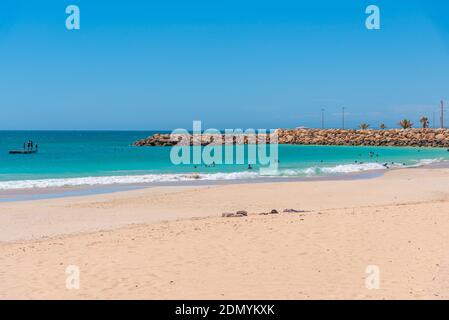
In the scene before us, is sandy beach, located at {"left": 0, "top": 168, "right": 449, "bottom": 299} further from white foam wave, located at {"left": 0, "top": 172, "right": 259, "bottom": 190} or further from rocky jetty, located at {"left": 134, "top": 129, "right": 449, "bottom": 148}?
rocky jetty, located at {"left": 134, "top": 129, "right": 449, "bottom": 148}

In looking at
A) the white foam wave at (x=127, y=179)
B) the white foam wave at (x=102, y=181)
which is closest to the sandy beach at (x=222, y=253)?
the white foam wave at (x=102, y=181)

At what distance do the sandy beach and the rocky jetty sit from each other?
74690 mm

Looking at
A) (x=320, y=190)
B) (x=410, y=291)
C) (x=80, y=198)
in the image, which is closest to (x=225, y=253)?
(x=410, y=291)

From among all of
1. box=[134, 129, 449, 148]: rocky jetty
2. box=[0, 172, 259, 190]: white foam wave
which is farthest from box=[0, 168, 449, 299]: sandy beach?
box=[134, 129, 449, 148]: rocky jetty

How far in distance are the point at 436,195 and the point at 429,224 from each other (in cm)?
930

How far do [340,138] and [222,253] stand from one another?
290ft

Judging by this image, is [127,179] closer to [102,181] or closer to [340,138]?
[102,181]

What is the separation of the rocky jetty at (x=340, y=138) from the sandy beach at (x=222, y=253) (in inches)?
2941

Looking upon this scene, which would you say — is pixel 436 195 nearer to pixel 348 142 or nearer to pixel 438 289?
pixel 438 289

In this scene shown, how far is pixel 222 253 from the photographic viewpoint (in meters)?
9.56

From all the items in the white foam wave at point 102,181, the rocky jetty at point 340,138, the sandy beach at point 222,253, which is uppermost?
the rocky jetty at point 340,138

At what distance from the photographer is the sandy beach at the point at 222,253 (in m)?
7.35

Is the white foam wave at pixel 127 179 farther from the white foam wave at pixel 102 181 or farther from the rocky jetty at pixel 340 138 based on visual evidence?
the rocky jetty at pixel 340 138

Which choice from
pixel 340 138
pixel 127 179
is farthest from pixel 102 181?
pixel 340 138
